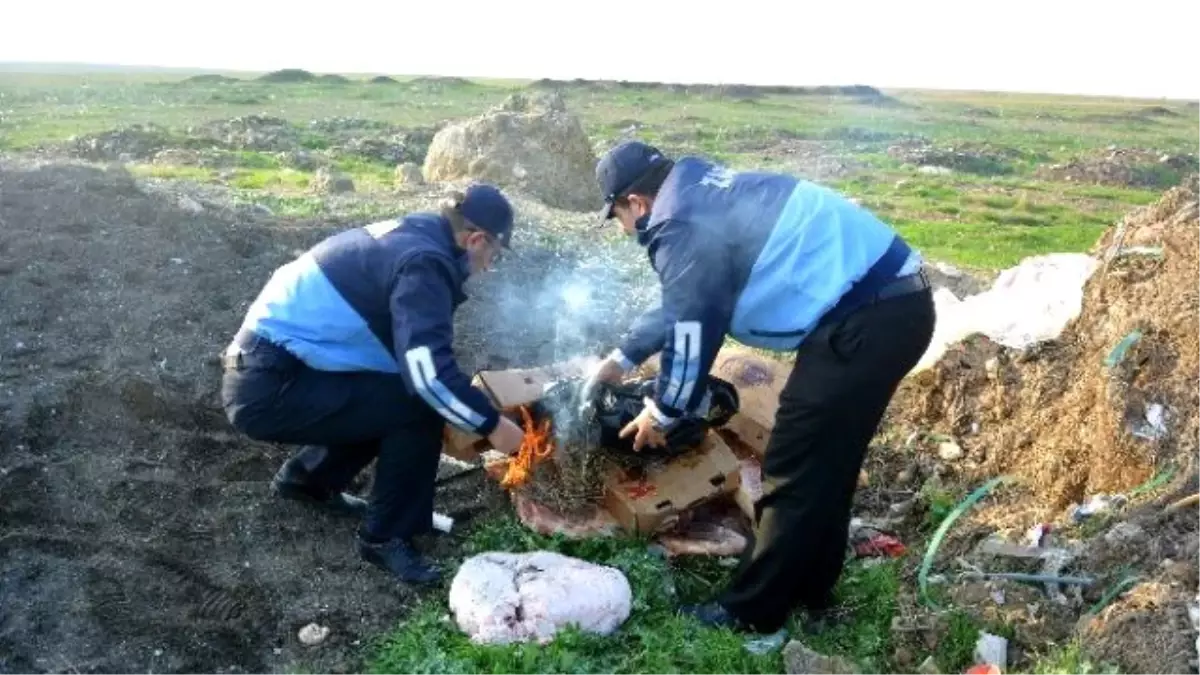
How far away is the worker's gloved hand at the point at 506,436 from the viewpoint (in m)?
4.66

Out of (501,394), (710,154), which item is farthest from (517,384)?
(710,154)

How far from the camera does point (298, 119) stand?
3525 centimetres

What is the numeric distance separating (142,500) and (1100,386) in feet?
15.7

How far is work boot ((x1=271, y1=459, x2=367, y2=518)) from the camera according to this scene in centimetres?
550

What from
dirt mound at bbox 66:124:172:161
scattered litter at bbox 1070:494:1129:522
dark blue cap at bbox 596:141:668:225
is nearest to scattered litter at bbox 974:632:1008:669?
scattered litter at bbox 1070:494:1129:522

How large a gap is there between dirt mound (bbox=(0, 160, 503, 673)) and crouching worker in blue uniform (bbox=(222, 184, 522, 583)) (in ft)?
1.60

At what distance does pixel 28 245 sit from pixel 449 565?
5467 millimetres

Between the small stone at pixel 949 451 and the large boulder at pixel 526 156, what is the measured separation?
960 cm

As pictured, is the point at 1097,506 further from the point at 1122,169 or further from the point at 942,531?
the point at 1122,169

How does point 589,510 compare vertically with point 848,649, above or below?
above

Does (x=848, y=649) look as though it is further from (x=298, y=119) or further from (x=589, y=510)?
(x=298, y=119)

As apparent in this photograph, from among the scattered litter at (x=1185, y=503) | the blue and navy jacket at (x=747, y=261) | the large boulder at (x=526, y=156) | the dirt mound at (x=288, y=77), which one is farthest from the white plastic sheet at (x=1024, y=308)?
the dirt mound at (x=288, y=77)

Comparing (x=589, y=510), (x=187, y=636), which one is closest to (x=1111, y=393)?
(x=589, y=510)

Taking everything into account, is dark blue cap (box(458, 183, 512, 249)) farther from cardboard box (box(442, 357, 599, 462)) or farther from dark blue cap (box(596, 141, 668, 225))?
cardboard box (box(442, 357, 599, 462))
